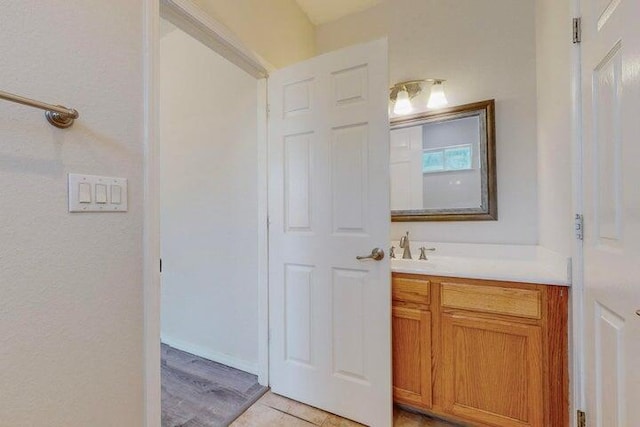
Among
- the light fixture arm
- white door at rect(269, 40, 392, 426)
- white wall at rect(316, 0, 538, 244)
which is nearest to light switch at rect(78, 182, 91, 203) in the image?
white door at rect(269, 40, 392, 426)

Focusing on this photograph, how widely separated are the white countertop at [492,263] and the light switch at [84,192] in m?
1.38

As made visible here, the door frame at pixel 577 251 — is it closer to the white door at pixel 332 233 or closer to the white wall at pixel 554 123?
the white wall at pixel 554 123

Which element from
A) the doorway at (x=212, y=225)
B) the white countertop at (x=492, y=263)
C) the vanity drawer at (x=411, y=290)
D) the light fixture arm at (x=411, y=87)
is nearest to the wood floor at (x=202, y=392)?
the doorway at (x=212, y=225)

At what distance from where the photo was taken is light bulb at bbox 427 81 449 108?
204cm

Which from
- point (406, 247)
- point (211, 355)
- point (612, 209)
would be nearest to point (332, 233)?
point (406, 247)

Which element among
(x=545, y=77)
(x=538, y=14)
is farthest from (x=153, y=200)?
(x=538, y=14)

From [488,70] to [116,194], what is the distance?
7.21 ft

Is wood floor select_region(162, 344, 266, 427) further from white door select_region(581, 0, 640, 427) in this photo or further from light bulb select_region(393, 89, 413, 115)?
light bulb select_region(393, 89, 413, 115)

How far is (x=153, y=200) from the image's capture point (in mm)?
1146

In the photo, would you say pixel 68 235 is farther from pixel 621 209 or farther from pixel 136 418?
pixel 621 209

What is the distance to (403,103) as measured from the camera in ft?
7.04

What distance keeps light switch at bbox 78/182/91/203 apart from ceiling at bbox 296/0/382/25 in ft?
6.66

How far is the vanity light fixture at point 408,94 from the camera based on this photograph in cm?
205

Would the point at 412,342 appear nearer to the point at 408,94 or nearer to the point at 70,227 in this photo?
the point at 70,227
